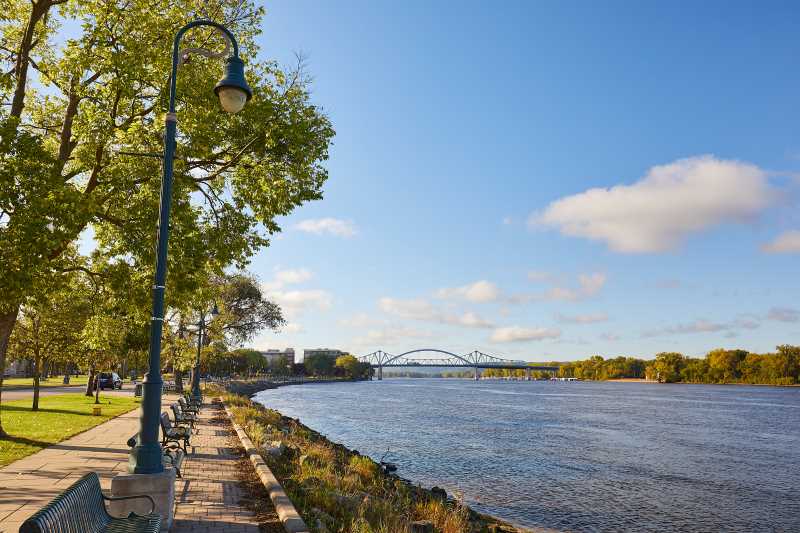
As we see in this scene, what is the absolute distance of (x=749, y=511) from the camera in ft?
63.5

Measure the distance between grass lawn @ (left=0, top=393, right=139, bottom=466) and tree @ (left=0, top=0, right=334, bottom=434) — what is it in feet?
8.03

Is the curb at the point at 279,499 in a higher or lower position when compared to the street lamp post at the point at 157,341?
lower

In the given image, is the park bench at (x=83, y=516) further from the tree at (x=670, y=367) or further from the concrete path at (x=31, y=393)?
the tree at (x=670, y=367)

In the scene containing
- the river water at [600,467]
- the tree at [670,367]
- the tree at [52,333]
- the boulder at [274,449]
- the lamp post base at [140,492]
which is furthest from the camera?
the tree at [670,367]

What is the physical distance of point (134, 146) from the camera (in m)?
14.9

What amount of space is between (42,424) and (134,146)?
39.3 feet

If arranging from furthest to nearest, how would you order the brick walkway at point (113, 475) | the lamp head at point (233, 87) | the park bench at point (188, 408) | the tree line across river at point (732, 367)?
1. the tree line across river at point (732, 367)
2. the park bench at point (188, 408)
3. the brick walkway at point (113, 475)
4. the lamp head at point (233, 87)

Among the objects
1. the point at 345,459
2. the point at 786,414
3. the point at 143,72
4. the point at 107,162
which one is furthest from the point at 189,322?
the point at 786,414

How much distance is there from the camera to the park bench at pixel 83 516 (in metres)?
4.67

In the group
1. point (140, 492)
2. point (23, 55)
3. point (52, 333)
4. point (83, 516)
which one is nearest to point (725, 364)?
point (52, 333)

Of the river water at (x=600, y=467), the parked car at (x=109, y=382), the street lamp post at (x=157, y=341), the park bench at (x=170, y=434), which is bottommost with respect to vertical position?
the river water at (x=600, y=467)

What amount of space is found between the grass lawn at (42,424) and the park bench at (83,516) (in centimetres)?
792

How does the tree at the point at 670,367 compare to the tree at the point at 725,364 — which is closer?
the tree at the point at 725,364

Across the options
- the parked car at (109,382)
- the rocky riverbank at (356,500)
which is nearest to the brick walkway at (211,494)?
the rocky riverbank at (356,500)
